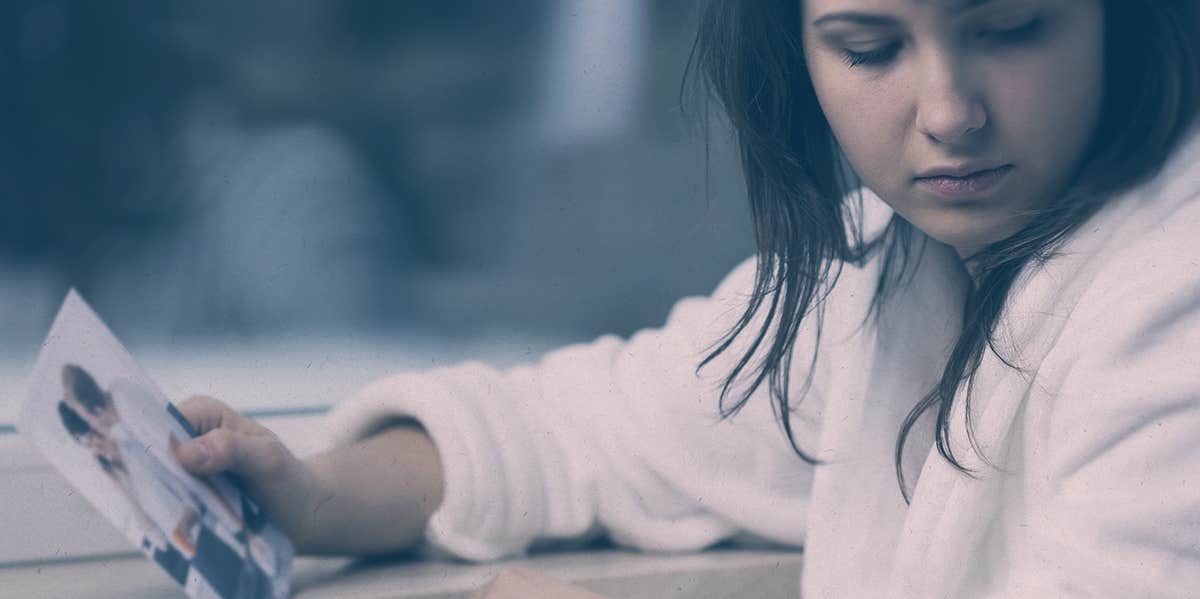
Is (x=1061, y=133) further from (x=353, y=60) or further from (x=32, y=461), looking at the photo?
(x=32, y=461)

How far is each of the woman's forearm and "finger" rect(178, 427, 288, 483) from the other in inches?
1.3

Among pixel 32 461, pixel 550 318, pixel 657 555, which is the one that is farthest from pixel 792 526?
pixel 32 461

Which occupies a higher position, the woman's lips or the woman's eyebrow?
the woman's eyebrow

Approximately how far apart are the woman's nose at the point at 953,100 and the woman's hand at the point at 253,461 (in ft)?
1.36

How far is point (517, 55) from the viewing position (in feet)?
2.92

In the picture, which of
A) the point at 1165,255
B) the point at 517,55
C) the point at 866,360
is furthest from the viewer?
the point at 517,55

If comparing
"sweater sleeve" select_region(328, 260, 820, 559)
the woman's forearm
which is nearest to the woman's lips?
"sweater sleeve" select_region(328, 260, 820, 559)

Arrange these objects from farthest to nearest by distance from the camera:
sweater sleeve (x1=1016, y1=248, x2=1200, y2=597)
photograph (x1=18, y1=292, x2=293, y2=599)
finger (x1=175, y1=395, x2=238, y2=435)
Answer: finger (x1=175, y1=395, x2=238, y2=435) < photograph (x1=18, y1=292, x2=293, y2=599) < sweater sleeve (x1=1016, y1=248, x2=1200, y2=597)

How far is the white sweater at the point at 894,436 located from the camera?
0.51 m

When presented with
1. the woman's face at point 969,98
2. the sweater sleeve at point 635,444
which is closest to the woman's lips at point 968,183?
the woman's face at point 969,98

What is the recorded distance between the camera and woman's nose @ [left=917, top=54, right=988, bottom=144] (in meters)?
0.56

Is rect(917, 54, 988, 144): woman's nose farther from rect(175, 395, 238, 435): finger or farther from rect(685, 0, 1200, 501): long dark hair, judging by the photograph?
rect(175, 395, 238, 435): finger

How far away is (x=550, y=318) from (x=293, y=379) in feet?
0.66

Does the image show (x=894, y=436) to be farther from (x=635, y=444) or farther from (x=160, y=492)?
(x=160, y=492)
